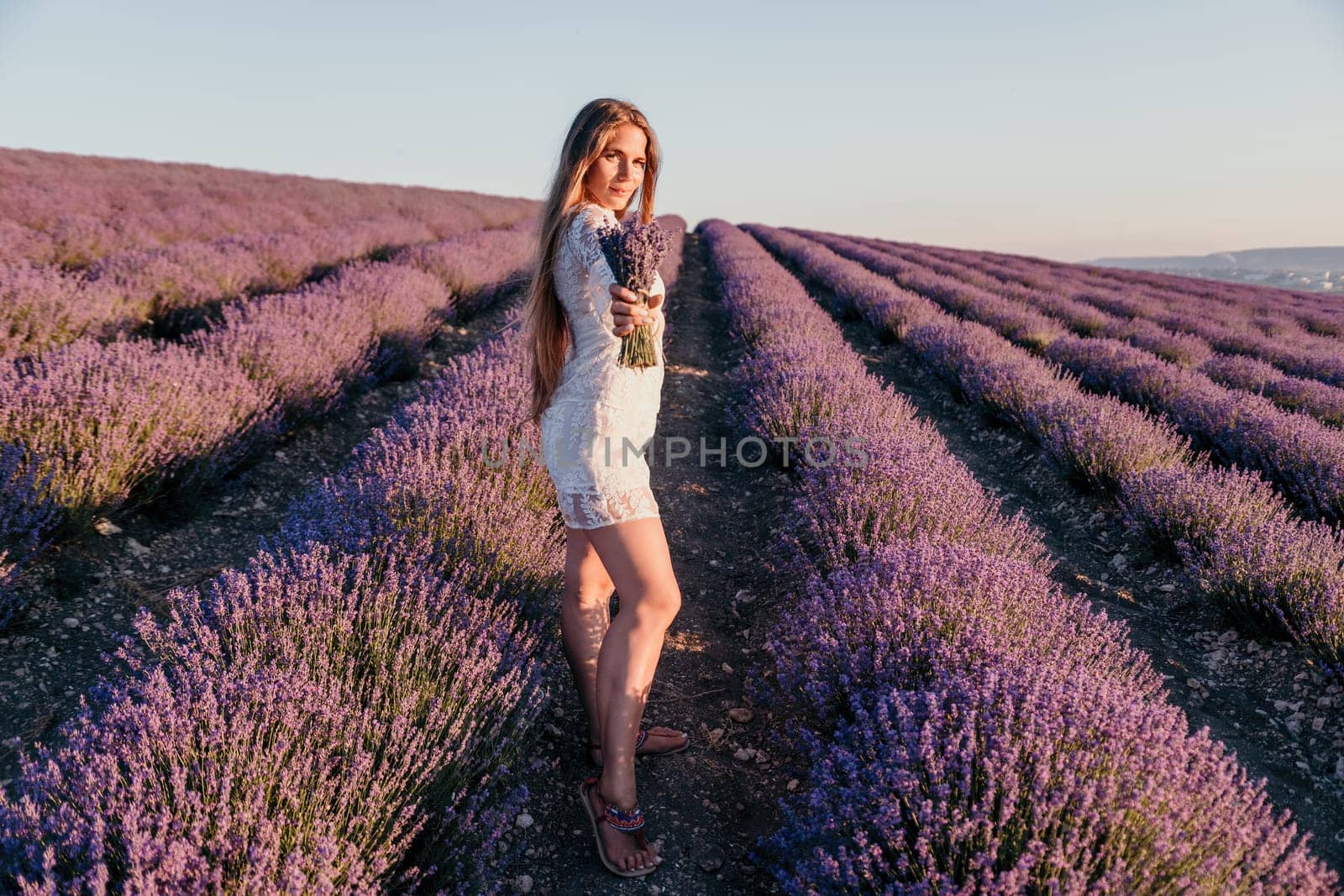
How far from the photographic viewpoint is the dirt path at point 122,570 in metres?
2.31

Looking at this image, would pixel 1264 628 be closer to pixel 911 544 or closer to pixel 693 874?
pixel 911 544

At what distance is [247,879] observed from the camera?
125 centimetres

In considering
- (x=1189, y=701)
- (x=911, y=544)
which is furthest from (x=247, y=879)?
(x=1189, y=701)

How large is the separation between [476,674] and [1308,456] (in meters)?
4.86

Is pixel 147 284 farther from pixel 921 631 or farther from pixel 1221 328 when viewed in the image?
pixel 1221 328

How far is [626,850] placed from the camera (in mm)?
1876

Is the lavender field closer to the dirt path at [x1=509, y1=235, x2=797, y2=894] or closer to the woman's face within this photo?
the dirt path at [x1=509, y1=235, x2=797, y2=894]

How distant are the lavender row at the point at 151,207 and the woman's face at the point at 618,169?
21.3ft

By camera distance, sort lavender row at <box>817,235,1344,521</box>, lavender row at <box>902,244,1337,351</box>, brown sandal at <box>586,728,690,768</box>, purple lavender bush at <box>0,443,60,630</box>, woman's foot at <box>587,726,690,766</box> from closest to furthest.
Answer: brown sandal at <box>586,728,690,768</box>, woman's foot at <box>587,726,690,766</box>, purple lavender bush at <box>0,443,60,630</box>, lavender row at <box>817,235,1344,521</box>, lavender row at <box>902,244,1337,351</box>

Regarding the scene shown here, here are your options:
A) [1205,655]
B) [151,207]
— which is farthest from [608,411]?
[151,207]

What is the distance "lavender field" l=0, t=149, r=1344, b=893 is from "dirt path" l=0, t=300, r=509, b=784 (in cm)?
2

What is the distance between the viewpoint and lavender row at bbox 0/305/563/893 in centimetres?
131

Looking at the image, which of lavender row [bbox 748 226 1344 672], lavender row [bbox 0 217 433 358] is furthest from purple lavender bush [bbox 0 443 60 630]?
lavender row [bbox 748 226 1344 672]

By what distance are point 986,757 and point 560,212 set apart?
5.04 feet
